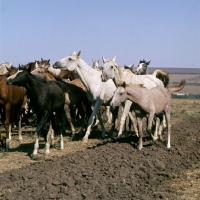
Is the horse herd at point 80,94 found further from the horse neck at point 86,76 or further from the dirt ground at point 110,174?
the dirt ground at point 110,174

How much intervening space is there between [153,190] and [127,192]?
690 mm

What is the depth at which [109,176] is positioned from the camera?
7441 millimetres

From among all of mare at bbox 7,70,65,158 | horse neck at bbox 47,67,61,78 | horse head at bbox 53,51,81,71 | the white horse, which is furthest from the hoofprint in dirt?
horse neck at bbox 47,67,61,78

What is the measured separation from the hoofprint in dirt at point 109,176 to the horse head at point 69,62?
3.22 meters

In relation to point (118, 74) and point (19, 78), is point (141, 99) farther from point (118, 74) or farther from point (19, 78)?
point (19, 78)

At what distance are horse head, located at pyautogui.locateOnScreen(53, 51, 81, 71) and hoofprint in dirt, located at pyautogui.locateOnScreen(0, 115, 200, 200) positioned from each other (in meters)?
3.22

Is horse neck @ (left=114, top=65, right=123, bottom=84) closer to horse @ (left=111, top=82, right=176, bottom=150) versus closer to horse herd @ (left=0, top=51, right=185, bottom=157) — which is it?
horse herd @ (left=0, top=51, right=185, bottom=157)

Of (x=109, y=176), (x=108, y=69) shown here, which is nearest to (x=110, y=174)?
(x=109, y=176)

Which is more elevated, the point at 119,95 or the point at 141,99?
the point at 119,95

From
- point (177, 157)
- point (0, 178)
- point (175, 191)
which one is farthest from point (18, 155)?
point (175, 191)

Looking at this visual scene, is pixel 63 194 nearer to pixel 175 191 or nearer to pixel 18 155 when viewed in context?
pixel 175 191

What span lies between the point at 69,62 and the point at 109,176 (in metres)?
5.38

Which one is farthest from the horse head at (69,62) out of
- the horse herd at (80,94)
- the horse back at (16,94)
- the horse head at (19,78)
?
the horse head at (19,78)

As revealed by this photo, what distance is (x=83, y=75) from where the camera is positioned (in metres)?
12.2
